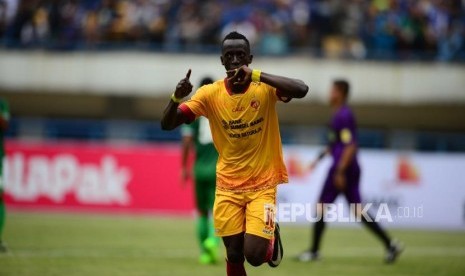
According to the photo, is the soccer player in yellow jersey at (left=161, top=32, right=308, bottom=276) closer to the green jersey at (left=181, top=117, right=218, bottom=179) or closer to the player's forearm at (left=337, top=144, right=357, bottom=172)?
the green jersey at (left=181, top=117, right=218, bottom=179)

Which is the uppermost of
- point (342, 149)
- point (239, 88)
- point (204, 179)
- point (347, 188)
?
point (239, 88)

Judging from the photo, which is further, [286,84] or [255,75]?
[286,84]

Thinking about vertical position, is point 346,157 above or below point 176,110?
below

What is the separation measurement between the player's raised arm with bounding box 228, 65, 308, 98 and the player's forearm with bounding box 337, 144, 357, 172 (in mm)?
5956

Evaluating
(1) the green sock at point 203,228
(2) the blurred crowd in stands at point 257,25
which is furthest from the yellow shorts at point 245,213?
(2) the blurred crowd in stands at point 257,25

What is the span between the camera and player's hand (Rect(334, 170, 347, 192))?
1461 centimetres

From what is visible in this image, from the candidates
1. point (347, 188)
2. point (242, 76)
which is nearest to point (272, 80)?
point (242, 76)

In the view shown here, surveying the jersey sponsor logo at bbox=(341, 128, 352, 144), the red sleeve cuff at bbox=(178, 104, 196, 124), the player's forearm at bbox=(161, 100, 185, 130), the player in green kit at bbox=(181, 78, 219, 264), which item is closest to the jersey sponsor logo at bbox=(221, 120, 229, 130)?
the red sleeve cuff at bbox=(178, 104, 196, 124)

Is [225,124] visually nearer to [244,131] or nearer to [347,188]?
[244,131]

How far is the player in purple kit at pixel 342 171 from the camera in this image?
14594 mm

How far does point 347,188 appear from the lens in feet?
49.0

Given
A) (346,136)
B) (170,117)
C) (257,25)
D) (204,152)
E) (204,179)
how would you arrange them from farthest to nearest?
(257,25), (346,136), (204,152), (204,179), (170,117)

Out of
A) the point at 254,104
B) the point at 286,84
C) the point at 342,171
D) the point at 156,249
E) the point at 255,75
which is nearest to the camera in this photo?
the point at 255,75

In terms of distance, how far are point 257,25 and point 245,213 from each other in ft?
66.7
